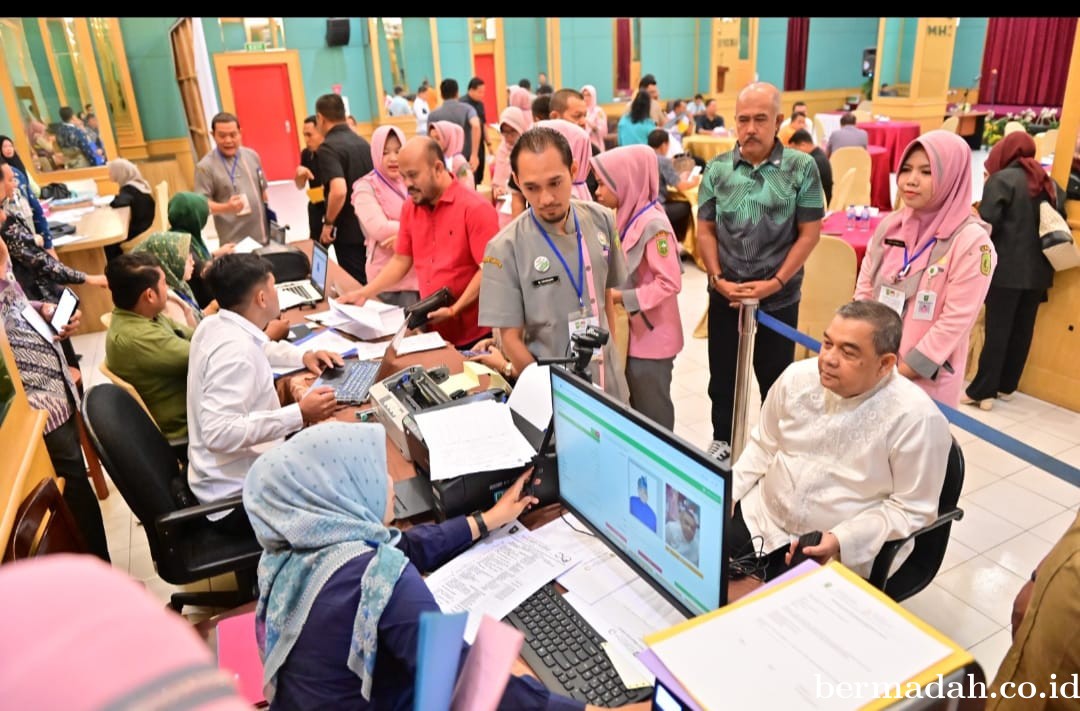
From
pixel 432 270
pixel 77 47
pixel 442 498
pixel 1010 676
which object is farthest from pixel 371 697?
pixel 77 47

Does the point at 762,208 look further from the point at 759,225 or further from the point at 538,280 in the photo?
the point at 538,280

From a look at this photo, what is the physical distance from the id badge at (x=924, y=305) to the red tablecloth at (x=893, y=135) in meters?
8.59

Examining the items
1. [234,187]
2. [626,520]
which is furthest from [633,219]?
[234,187]

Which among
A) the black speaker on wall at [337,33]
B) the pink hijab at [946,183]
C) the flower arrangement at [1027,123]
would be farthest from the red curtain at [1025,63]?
the pink hijab at [946,183]

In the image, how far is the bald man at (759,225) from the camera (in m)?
2.88

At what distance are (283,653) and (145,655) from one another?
0.96 metres

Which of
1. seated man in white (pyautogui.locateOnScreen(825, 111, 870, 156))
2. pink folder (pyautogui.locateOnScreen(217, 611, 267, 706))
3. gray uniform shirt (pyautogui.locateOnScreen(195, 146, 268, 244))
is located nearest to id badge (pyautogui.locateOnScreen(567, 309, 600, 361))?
pink folder (pyautogui.locateOnScreen(217, 611, 267, 706))

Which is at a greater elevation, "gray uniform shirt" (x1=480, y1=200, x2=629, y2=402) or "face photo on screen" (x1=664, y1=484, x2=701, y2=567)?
"gray uniform shirt" (x1=480, y1=200, x2=629, y2=402)

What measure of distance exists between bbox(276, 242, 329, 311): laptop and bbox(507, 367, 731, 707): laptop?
235 cm

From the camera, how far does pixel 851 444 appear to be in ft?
6.40

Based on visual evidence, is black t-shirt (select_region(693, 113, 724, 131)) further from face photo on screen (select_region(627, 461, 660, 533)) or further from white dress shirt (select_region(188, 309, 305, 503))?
face photo on screen (select_region(627, 461, 660, 533))

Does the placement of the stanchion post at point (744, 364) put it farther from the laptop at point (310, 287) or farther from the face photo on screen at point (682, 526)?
the laptop at point (310, 287)

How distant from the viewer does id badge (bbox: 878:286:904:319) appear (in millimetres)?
2744

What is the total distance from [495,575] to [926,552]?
48.2 inches
